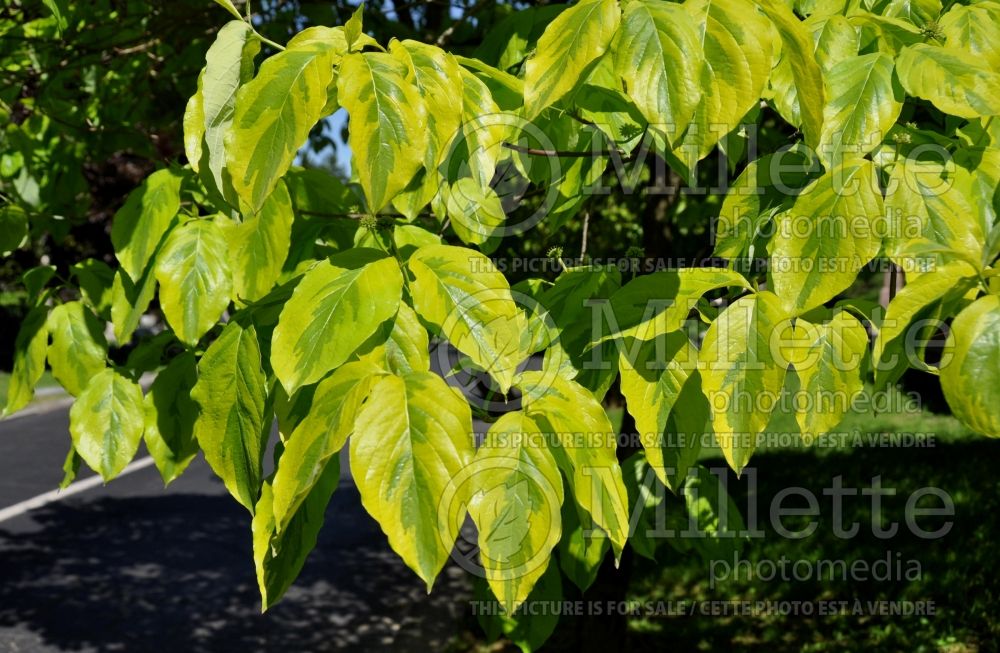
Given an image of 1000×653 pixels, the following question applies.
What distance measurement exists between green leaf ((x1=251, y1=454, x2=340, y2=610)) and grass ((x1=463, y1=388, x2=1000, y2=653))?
2.97 metres

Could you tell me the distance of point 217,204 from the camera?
1.55 meters

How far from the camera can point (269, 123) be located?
104 cm

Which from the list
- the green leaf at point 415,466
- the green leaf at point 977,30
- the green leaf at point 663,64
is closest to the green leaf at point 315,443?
the green leaf at point 415,466

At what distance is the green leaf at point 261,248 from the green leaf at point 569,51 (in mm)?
541

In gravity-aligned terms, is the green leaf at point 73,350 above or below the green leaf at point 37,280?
below

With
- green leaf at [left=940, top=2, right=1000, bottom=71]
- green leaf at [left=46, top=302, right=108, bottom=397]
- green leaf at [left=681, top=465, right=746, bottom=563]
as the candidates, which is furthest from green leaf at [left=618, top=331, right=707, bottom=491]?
green leaf at [left=46, top=302, right=108, bottom=397]

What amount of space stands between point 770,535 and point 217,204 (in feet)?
21.0

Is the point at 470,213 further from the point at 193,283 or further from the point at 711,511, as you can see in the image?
the point at 711,511

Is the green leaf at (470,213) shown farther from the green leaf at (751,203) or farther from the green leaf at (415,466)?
the green leaf at (415,466)

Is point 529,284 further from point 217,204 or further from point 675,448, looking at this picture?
point 217,204

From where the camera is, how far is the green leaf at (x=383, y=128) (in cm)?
103

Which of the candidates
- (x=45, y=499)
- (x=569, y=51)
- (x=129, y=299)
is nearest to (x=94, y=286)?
(x=129, y=299)

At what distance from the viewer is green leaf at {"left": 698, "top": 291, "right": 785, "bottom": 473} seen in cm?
104

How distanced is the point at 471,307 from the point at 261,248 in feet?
1.62
